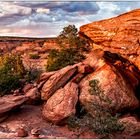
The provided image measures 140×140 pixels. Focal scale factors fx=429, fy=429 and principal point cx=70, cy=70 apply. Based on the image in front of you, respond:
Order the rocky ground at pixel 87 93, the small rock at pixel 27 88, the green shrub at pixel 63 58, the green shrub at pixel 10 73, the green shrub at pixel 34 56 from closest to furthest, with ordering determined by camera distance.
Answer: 1. the rocky ground at pixel 87 93
2. the small rock at pixel 27 88
3. the green shrub at pixel 10 73
4. the green shrub at pixel 63 58
5. the green shrub at pixel 34 56

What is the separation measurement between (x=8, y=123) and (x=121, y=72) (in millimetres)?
5534

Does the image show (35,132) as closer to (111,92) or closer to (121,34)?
(111,92)

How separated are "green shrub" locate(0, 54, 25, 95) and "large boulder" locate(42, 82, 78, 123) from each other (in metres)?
4.11

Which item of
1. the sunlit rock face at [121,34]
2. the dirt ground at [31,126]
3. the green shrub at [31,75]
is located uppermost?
the sunlit rock face at [121,34]

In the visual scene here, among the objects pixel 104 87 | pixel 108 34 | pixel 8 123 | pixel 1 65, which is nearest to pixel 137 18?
pixel 108 34

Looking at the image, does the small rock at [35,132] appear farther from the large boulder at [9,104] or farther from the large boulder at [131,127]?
the large boulder at [131,127]

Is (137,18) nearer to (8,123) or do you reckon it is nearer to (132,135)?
(132,135)

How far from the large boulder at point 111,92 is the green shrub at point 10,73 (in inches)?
198

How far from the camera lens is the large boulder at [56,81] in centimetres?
1938

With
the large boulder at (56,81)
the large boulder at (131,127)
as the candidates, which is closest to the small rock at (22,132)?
the large boulder at (56,81)

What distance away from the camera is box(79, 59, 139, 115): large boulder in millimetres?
17844

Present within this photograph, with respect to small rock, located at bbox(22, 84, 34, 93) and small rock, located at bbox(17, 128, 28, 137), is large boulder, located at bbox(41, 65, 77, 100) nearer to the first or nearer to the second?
small rock, located at bbox(22, 84, 34, 93)

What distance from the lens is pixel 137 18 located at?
63.4ft

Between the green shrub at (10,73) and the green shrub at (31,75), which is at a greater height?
the green shrub at (10,73)
